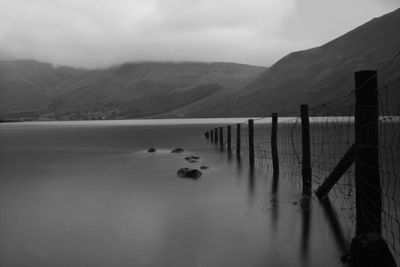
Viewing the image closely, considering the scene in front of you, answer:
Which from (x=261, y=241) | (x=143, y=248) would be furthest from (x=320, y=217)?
(x=143, y=248)

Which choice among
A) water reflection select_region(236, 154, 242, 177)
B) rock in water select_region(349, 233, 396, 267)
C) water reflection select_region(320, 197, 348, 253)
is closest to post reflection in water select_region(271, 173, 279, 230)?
water reflection select_region(320, 197, 348, 253)

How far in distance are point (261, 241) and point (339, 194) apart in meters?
6.26

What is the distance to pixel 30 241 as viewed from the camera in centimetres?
1145

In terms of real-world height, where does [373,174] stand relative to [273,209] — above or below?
above

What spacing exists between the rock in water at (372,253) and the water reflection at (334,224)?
2.35 m

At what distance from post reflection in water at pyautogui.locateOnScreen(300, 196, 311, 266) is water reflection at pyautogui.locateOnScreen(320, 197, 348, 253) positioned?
56 cm

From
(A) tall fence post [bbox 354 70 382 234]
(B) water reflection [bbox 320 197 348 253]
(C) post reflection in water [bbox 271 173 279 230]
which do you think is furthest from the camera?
(C) post reflection in water [bbox 271 173 279 230]

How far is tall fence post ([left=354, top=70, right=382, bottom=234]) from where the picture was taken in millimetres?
8719

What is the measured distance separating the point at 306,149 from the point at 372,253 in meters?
8.62

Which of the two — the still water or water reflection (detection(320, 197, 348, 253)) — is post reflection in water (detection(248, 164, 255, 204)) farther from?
water reflection (detection(320, 197, 348, 253))

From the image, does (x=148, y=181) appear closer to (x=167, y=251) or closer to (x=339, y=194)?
(x=339, y=194)

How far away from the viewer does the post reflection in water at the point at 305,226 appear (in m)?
10.0

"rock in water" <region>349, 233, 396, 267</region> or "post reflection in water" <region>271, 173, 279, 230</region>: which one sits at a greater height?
"rock in water" <region>349, 233, 396, 267</region>

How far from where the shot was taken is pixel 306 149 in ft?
52.3
